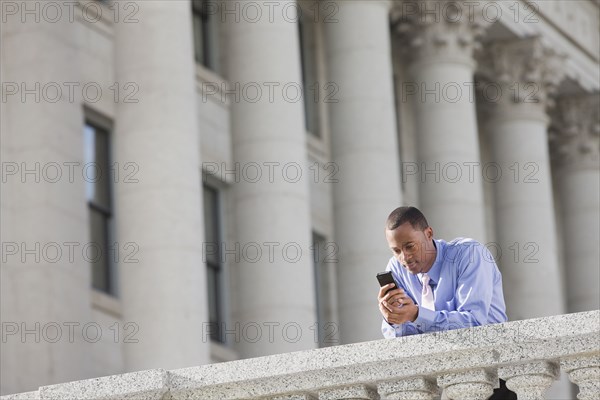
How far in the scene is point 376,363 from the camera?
1184 cm

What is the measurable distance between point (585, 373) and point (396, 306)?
1.55 metres

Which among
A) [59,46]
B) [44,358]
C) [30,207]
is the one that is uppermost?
[59,46]

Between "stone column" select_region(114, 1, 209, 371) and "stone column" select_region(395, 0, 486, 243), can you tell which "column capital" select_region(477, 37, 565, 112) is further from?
"stone column" select_region(114, 1, 209, 371)

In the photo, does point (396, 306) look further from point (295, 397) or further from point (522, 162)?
point (522, 162)

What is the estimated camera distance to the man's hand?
1231 centimetres

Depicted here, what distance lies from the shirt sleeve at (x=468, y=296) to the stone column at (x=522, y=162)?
94.4 feet

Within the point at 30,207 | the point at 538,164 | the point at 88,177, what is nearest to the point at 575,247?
the point at 538,164

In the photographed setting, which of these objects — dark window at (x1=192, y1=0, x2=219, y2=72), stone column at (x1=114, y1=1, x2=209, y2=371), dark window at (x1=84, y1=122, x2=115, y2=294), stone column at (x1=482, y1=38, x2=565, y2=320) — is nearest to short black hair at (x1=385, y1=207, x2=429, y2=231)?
stone column at (x1=114, y1=1, x2=209, y2=371)

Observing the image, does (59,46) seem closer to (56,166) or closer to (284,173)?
(56,166)

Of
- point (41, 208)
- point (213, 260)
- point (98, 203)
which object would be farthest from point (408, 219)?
point (213, 260)

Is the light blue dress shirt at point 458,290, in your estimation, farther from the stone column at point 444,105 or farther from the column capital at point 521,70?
the column capital at point 521,70

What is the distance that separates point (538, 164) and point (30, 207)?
18.7 metres

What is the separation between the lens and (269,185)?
102 feet

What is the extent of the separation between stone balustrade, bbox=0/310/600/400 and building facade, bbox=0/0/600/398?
506 inches
